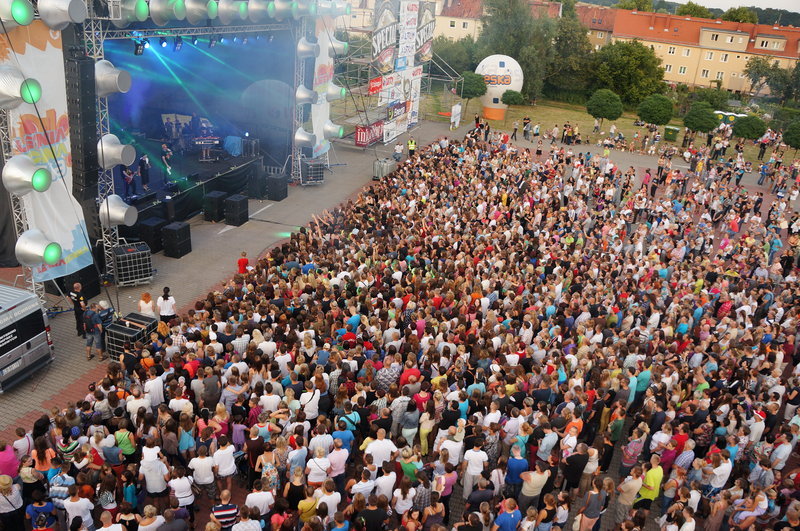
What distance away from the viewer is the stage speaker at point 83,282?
1273 centimetres

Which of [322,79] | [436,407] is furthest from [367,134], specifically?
[436,407]

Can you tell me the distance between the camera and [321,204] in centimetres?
2038

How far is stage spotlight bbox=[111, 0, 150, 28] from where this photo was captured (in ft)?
39.3

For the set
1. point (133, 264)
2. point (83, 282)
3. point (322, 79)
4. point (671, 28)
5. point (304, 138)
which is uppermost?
point (671, 28)

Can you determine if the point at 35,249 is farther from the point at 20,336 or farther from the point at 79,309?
the point at 20,336

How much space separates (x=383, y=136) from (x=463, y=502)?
21.6 m

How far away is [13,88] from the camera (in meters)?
10.1

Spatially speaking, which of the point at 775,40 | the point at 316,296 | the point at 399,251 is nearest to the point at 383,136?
the point at 399,251

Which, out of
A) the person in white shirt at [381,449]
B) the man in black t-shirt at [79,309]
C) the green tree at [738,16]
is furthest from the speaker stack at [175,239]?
the green tree at [738,16]

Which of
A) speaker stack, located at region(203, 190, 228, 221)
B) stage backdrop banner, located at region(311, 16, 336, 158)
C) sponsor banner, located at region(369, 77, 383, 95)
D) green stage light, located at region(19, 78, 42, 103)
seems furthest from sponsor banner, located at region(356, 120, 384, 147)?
green stage light, located at region(19, 78, 42, 103)

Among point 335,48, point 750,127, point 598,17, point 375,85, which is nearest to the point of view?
point 335,48

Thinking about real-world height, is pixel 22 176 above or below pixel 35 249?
above

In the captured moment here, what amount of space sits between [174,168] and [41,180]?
9.03 meters

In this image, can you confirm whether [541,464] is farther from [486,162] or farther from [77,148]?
[486,162]
